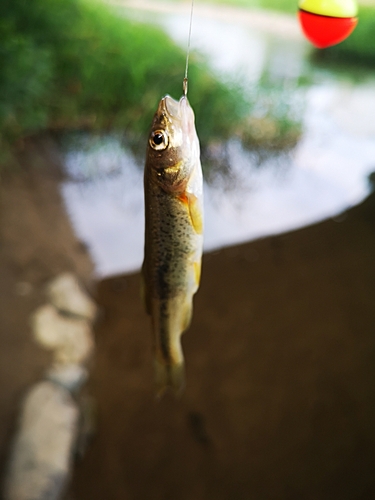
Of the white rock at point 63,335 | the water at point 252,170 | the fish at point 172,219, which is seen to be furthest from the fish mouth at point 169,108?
the water at point 252,170

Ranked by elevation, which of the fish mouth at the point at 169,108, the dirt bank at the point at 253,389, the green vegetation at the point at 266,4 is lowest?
the dirt bank at the point at 253,389

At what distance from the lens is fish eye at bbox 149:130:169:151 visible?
55 centimetres

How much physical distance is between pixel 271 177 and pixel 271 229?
417mm

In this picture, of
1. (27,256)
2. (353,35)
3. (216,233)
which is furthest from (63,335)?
(353,35)

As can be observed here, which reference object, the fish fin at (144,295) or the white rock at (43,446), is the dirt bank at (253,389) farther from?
the fish fin at (144,295)

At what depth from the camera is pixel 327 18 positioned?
582mm

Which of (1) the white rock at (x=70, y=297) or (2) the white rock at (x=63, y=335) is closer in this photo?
(2) the white rock at (x=63, y=335)

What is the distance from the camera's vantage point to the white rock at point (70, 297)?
1.86 metres

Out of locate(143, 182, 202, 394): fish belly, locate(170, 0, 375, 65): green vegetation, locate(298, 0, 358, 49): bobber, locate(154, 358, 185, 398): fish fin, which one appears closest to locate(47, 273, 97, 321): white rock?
locate(154, 358, 185, 398): fish fin

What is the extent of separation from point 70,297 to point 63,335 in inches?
7.4

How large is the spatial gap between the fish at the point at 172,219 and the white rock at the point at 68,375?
985mm

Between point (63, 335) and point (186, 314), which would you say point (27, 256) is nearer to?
point (63, 335)

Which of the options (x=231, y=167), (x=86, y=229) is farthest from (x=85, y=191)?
(x=231, y=167)

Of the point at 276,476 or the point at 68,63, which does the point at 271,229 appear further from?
the point at 68,63
